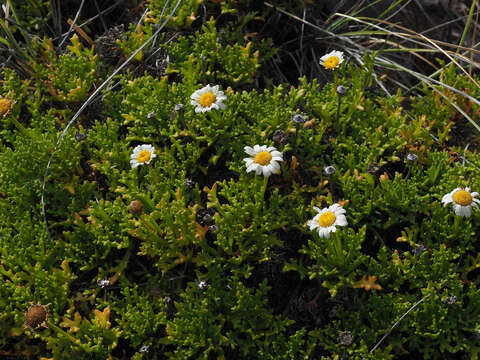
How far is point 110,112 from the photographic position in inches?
140

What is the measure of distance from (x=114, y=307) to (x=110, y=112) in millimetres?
1449

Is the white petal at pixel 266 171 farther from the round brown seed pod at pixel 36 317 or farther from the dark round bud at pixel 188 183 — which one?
the round brown seed pod at pixel 36 317

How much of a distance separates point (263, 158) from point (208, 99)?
566mm

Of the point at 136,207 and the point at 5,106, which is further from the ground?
the point at 5,106

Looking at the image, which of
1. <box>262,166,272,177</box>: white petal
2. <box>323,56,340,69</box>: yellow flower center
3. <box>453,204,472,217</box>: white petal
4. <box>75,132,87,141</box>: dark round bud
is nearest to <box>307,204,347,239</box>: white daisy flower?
<box>262,166,272,177</box>: white petal

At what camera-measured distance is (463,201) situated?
2.72 m

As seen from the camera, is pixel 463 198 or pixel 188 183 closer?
pixel 463 198

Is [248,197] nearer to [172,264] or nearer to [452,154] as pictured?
[172,264]

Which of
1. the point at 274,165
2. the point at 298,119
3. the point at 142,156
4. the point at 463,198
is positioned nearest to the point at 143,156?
the point at 142,156

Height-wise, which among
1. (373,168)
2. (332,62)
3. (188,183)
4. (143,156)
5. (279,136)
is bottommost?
(373,168)

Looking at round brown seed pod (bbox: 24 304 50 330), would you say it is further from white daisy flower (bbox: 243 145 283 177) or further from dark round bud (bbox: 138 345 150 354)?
white daisy flower (bbox: 243 145 283 177)

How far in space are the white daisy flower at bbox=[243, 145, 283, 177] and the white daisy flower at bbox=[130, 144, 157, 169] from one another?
62 centimetres

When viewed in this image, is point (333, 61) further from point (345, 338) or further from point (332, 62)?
point (345, 338)

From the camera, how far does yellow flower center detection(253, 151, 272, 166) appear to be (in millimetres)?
2938
